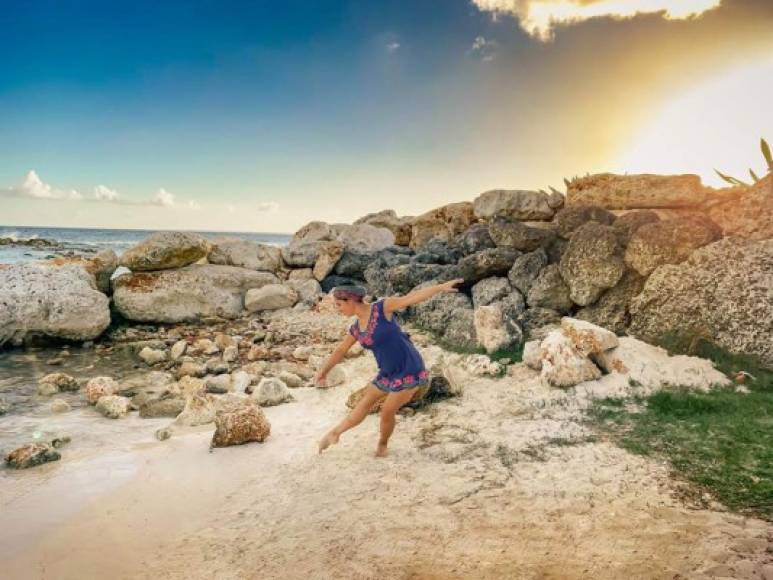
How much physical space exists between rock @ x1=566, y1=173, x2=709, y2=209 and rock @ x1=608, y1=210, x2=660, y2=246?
8.14 feet

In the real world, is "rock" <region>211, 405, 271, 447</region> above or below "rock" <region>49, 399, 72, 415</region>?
above

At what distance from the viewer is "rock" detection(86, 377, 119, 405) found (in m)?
6.68

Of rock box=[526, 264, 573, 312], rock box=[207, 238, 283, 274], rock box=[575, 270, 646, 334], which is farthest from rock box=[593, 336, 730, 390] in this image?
rock box=[207, 238, 283, 274]

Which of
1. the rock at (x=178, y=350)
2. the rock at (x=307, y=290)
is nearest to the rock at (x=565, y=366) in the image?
the rock at (x=178, y=350)

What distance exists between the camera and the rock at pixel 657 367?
235 inches

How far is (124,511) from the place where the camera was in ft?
12.8

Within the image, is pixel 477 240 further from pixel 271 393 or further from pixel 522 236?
pixel 271 393

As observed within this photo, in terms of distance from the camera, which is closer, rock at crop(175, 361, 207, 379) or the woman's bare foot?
the woman's bare foot

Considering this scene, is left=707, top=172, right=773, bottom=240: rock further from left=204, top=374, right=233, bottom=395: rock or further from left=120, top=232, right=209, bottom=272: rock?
left=120, top=232, right=209, bottom=272: rock

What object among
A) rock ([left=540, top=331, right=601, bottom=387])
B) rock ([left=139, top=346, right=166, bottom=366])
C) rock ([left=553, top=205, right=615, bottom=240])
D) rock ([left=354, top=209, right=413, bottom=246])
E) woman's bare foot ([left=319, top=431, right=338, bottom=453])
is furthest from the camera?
rock ([left=354, top=209, right=413, bottom=246])

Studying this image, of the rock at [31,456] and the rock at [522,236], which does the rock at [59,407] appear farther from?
the rock at [522,236]

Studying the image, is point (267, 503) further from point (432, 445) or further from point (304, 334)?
point (304, 334)

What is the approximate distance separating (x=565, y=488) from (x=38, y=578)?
3.94 m

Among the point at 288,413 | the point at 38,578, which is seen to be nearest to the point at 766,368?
the point at 288,413
